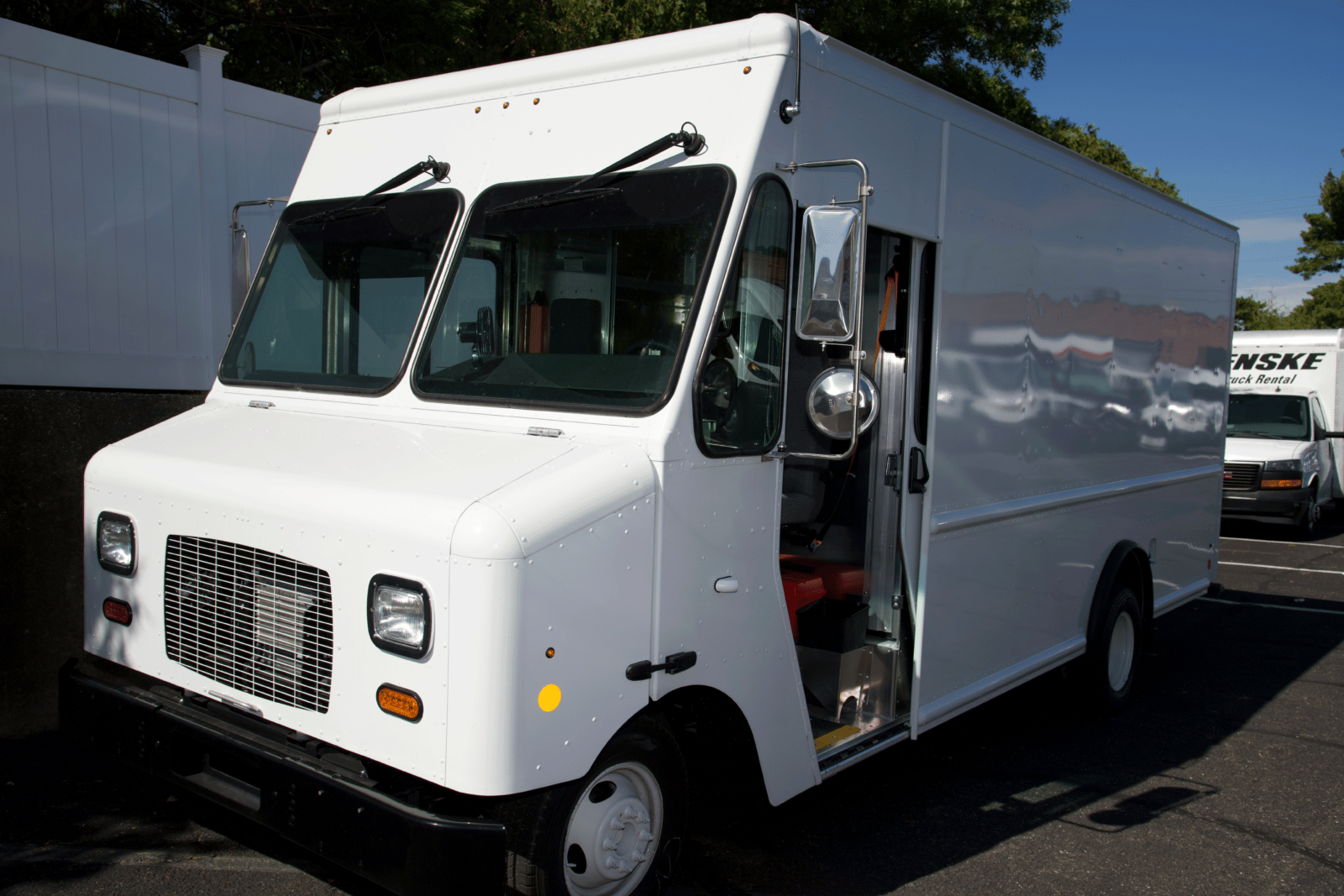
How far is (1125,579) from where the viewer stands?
627 cm

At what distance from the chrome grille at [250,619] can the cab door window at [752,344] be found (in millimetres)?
1273

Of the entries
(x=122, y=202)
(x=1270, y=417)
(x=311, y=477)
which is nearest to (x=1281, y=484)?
(x=1270, y=417)

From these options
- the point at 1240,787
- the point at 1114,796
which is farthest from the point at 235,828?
the point at 1240,787

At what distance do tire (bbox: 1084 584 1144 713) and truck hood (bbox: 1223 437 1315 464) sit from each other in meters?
9.13

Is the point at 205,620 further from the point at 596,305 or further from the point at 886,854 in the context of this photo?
the point at 886,854

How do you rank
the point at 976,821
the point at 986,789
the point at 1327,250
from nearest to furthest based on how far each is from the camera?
the point at 976,821, the point at 986,789, the point at 1327,250

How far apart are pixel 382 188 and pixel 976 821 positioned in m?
3.71

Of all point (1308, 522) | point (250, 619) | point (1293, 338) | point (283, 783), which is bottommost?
point (1308, 522)

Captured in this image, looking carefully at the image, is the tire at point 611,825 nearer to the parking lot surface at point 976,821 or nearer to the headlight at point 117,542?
the parking lot surface at point 976,821

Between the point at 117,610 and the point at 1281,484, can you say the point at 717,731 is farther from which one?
the point at 1281,484

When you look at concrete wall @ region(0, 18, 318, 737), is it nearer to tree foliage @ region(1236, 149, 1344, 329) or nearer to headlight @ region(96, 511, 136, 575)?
headlight @ region(96, 511, 136, 575)

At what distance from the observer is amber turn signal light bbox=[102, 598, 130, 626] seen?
3.58 metres

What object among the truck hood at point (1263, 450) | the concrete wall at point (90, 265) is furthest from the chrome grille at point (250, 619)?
the truck hood at point (1263, 450)

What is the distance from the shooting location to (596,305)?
3502 millimetres
